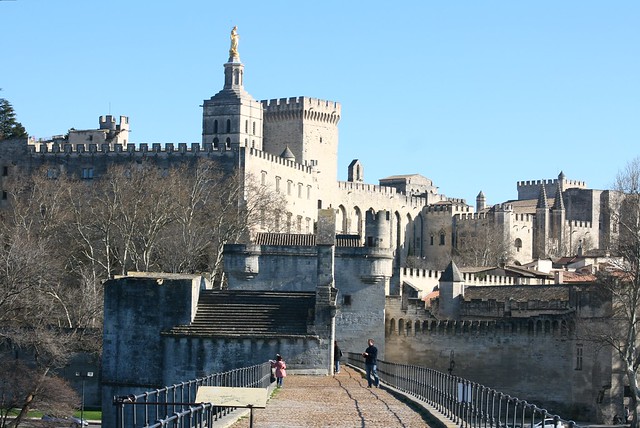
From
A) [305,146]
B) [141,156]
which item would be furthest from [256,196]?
[305,146]

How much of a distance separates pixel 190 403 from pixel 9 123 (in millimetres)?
107093

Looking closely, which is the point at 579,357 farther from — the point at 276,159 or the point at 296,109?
the point at 296,109

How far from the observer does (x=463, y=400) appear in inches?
1212

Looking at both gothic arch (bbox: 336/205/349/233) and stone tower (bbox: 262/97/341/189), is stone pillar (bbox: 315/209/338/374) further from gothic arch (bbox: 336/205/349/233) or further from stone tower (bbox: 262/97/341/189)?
stone tower (bbox: 262/97/341/189)

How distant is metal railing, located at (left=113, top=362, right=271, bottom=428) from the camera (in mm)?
23086

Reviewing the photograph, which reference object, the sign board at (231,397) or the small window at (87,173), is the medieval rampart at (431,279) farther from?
the sign board at (231,397)

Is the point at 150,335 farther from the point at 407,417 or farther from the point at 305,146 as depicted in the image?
the point at 305,146

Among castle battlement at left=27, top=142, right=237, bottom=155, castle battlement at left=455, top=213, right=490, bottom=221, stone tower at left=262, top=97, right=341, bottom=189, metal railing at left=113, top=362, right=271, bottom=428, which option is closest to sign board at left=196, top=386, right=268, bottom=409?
metal railing at left=113, top=362, right=271, bottom=428

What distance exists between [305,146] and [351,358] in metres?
77.4

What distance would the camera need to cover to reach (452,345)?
7856cm

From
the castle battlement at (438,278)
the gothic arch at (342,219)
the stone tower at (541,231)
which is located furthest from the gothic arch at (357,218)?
the castle battlement at (438,278)

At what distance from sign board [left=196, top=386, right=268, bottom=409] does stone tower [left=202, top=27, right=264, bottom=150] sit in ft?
320

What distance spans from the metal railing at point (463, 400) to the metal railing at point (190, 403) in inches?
156

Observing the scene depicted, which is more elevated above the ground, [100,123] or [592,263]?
[100,123]
